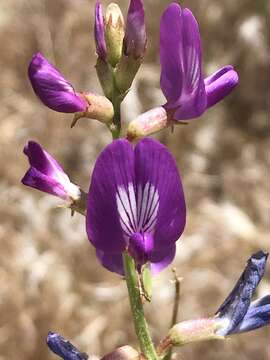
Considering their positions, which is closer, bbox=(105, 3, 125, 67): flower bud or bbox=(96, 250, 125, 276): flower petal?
bbox=(105, 3, 125, 67): flower bud

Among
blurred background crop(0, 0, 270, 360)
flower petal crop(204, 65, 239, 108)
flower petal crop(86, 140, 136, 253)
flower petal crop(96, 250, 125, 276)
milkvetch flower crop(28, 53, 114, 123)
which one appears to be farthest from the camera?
blurred background crop(0, 0, 270, 360)

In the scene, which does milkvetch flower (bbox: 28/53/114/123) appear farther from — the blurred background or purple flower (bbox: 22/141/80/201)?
the blurred background

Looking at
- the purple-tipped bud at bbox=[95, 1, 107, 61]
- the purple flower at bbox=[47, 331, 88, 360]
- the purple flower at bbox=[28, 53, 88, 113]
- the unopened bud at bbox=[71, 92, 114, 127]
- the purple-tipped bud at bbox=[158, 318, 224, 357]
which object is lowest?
the purple-tipped bud at bbox=[158, 318, 224, 357]

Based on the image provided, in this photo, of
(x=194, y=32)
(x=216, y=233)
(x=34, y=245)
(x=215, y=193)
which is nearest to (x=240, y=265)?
(x=216, y=233)

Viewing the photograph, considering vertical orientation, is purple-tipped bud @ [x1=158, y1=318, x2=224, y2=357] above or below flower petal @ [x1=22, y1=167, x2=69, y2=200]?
below

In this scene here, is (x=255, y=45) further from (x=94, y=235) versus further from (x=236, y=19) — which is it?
(x=94, y=235)

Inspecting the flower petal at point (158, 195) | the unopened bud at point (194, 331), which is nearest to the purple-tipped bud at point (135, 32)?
the flower petal at point (158, 195)

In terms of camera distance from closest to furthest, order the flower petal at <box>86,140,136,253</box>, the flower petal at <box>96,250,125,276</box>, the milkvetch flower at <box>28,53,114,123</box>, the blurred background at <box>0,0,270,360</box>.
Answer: the flower petal at <box>86,140,136,253</box> < the milkvetch flower at <box>28,53,114,123</box> < the flower petal at <box>96,250,125,276</box> < the blurred background at <box>0,0,270,360</box>

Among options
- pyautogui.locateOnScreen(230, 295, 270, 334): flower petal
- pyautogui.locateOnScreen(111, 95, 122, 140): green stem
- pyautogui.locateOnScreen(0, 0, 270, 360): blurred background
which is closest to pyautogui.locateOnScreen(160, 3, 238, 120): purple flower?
pyautogui.locateOnScreen(111, 95, 122, 140): green stem
